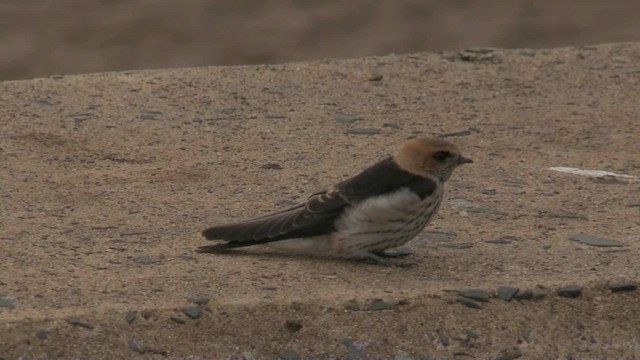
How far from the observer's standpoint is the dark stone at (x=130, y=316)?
229 inches

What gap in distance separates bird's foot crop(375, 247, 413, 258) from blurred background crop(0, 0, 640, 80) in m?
6.21

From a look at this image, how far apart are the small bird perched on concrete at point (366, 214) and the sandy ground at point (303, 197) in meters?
0.09

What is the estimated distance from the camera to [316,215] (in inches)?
251

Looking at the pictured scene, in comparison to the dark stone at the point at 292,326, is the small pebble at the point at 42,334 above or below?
above

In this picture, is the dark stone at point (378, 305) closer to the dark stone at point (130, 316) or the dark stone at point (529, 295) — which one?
the dark stone at point (529, 295)

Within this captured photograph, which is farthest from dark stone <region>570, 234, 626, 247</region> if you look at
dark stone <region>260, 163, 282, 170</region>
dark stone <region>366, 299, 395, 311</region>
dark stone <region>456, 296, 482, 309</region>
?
dark stone <region>260, 163, 282, 170</region>

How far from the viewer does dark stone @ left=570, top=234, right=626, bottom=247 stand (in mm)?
6727

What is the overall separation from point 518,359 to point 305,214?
2.95 feet

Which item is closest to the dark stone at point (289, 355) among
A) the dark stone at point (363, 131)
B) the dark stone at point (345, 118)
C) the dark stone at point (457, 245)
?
the dark stone at point (457, 245)

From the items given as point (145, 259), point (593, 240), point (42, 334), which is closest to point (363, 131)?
point (593, 240)

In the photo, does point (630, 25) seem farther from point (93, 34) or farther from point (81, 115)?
point (81, 115)

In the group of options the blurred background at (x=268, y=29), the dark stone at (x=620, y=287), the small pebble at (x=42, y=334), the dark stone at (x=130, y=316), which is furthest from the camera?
the blurred background at (x=268, y=29)

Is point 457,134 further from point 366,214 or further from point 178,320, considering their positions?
point 178,320

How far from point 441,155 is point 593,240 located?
712 millimetres
